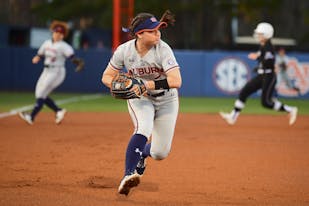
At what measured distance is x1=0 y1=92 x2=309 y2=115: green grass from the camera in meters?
19.9

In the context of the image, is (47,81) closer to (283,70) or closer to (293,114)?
(293,114)

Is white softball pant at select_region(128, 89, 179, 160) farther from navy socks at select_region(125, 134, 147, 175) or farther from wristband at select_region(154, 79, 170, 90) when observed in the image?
wristband at select_region(154, 79, 170, 90)

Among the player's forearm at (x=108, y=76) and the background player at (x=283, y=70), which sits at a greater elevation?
the player's forearm at (x=108, y=76)

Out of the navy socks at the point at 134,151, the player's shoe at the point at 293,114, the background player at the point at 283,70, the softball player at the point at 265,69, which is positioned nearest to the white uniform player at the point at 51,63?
the softball player at the point at 265,69

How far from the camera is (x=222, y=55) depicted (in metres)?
25.3

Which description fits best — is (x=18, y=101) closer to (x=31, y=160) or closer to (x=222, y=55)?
(x=222, y=55)

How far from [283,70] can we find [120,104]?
556 cm

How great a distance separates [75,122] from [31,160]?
5887 millimetres

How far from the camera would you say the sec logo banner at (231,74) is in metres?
24.8

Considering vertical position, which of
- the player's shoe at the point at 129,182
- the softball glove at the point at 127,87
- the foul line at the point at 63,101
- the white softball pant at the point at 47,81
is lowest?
the foul line at the point at 63,101

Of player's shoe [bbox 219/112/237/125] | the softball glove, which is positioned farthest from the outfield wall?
the softball glove

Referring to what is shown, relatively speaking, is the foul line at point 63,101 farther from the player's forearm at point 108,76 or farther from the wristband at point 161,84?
the wristband at point 161,84

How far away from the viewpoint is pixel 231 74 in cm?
2498

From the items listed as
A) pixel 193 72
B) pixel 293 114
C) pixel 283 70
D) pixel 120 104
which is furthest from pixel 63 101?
pixel 293 114
